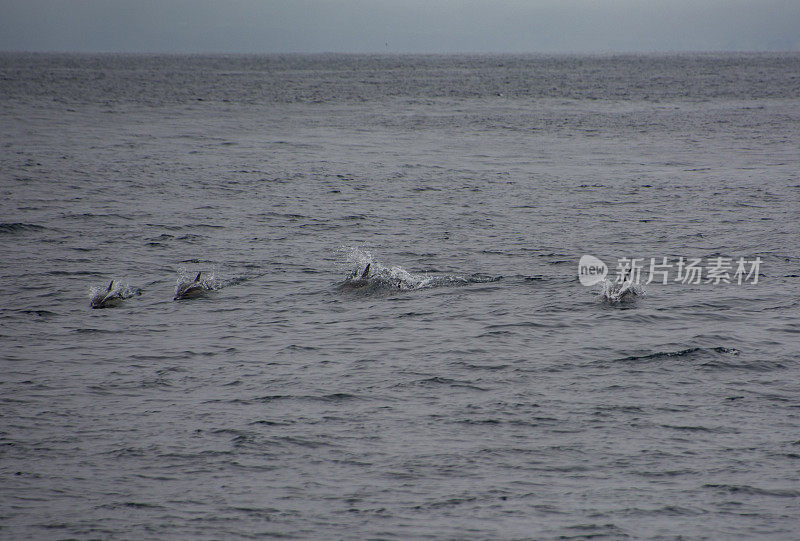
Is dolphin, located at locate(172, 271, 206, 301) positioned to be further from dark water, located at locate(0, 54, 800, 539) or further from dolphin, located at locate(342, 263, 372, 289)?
dolphin, located at locate(342, 263, 372, 289)

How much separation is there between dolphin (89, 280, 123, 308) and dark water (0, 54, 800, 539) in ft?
0.97

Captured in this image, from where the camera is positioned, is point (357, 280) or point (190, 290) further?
point (357, 280)

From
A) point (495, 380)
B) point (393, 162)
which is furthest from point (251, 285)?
point (393, 162)

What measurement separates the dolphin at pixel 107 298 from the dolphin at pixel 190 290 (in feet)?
4.26

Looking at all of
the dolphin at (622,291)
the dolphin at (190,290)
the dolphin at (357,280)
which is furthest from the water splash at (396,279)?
the dolphin at (190,290)

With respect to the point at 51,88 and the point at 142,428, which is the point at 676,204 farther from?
the point at 51,88

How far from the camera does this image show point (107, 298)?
20109 millimetres

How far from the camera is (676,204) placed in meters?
32.7

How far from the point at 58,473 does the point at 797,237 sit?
74.2ft

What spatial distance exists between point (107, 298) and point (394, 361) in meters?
7.74

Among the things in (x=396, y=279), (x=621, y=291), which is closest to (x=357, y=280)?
(x=396, y=279)

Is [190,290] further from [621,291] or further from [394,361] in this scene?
[621,291]

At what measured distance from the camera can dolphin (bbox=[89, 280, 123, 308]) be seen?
19844 millimetres

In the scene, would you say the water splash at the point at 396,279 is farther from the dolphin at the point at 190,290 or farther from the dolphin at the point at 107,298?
the dolphin at the point at 107,298
